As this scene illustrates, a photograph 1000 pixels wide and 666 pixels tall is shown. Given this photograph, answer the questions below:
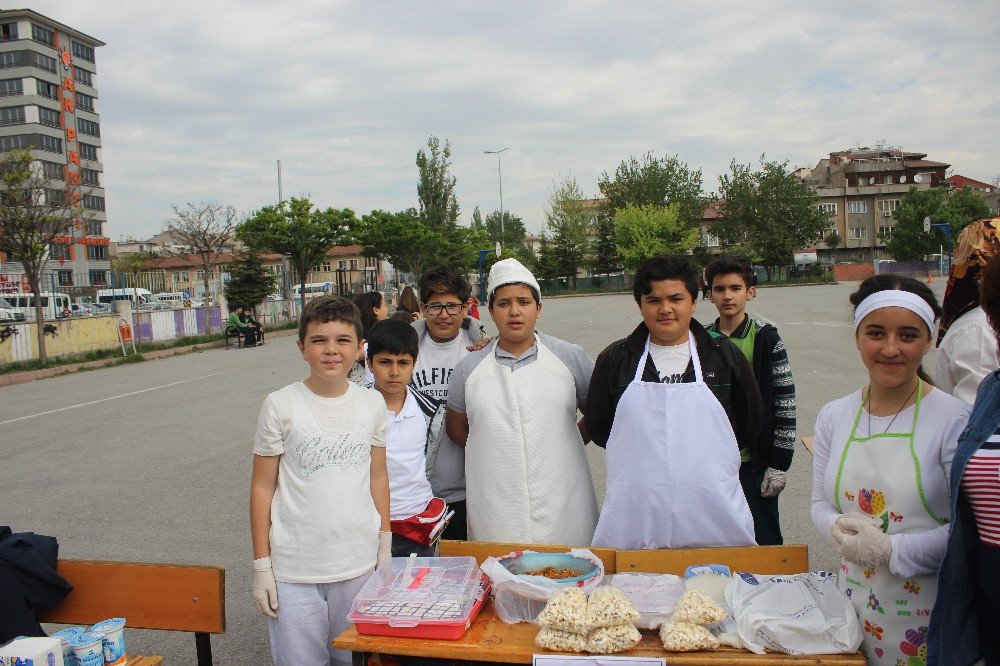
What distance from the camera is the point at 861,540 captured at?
196cm

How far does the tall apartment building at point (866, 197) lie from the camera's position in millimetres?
85312

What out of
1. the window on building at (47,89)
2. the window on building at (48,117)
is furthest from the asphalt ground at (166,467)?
the window on building at (47,89)

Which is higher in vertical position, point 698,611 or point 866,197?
point 866,197

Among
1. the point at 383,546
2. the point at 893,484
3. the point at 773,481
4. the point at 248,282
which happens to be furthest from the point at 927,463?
the point at 248,282

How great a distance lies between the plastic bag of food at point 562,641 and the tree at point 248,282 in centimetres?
2790

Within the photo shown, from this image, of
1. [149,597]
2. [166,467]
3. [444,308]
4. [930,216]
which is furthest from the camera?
[930,216]

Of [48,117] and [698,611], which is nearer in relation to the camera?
[698,611]

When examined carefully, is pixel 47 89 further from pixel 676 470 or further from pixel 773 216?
pixel 676 470

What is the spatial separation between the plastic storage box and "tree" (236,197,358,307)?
30601mm

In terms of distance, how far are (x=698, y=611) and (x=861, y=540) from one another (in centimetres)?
50

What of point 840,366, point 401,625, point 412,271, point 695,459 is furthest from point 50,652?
point 412,271

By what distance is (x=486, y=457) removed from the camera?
2.89m

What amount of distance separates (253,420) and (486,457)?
7821 mm

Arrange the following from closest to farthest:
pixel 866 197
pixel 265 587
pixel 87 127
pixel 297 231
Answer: pixel 265 587 < pixel 297 231 < pixel 87 127 < pixel 866 197
